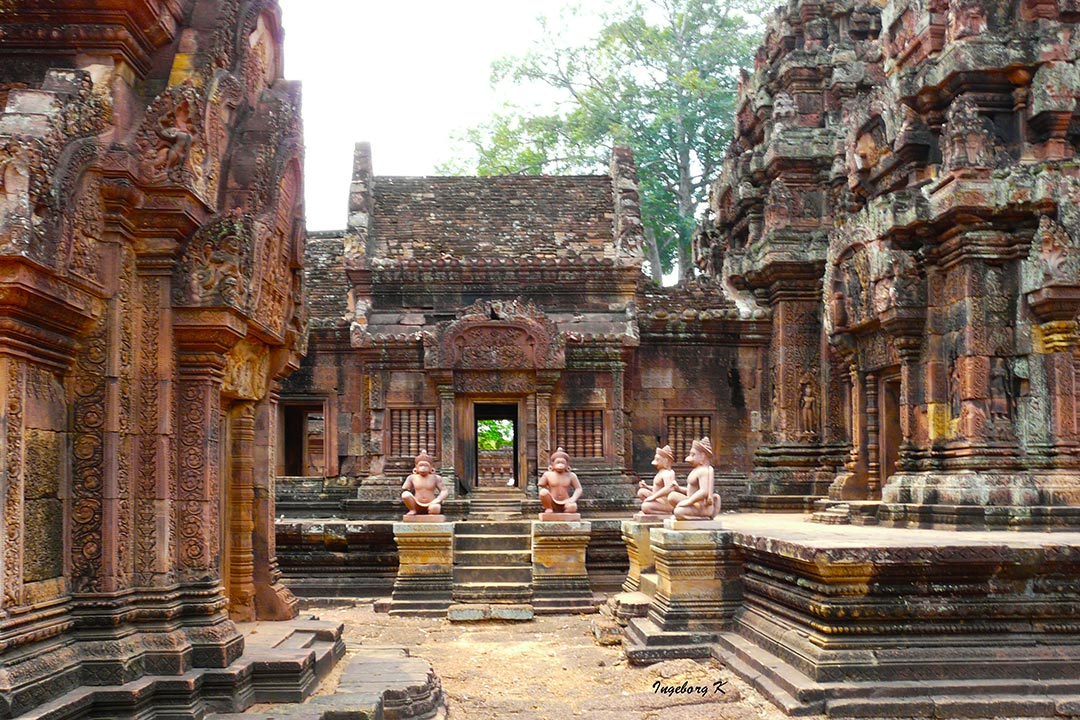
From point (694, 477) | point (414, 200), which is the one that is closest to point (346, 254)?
point (414, 200)

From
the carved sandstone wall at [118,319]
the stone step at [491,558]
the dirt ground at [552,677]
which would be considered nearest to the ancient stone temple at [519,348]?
the stone step at [491,558]

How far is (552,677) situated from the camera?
31.2 ft

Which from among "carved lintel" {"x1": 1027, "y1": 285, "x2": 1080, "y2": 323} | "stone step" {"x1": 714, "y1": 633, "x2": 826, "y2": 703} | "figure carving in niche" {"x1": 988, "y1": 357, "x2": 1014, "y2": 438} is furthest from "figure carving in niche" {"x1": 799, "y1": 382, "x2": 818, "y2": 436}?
"stone step" {"x1": 714, "y1": 633, "x2": 826, "y2": 703}

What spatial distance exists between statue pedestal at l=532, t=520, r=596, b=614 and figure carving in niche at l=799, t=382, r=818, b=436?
493 cm

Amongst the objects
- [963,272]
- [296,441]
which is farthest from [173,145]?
[296,441]

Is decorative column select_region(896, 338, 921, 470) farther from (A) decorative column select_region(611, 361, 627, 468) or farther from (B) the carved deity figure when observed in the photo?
(A) decorative column select_region(611, 361, 627, 468)

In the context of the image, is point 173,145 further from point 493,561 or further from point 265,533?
point 493,561

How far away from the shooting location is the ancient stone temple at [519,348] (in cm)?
1659

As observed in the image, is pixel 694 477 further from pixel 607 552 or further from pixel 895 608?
pixel 607 552

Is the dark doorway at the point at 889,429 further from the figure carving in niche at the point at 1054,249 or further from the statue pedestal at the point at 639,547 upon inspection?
the figure carving in niche at the point at 1054,249

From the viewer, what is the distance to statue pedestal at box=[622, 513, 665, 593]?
1209 centimetres

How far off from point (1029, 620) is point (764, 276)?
34.3ft

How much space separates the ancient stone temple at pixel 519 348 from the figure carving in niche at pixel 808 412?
1.19 metres

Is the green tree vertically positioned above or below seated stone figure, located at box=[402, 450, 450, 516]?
above
